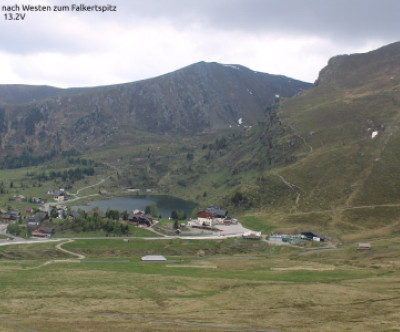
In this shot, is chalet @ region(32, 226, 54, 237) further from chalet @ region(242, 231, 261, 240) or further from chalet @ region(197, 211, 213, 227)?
chalet @ region(242, 231, 261, 240)

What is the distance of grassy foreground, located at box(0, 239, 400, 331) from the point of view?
36.6 m

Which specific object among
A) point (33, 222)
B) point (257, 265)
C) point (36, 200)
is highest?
point (36, 200)

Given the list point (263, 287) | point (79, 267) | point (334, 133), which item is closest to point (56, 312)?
point (263, 287)

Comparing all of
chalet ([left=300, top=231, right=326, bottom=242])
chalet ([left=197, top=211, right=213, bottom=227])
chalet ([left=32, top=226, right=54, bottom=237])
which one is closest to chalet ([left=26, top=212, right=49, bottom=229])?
chalet ([left=32, top=226, right=54, bottom=237])

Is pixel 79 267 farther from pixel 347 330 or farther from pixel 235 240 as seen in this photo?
pixel 347 330

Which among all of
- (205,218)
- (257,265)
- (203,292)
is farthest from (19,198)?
(203,292)

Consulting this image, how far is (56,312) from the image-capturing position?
40438 millimetres

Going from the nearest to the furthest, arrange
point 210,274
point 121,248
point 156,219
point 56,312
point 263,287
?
point 56,312, point 263,287, point 210,274, point 121,248, point 156,219

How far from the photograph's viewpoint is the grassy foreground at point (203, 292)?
1439 inches

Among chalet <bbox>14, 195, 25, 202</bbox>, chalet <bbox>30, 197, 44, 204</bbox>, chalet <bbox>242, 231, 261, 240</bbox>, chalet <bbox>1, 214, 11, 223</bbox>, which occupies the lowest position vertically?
chalet <bbox>242, 231, 261, 240</bbox>

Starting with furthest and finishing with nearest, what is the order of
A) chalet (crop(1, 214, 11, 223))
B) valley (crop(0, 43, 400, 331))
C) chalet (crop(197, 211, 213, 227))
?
chalet (crop(1, 214, 11, 223)) < chalet (crop(197, 211, 213, 227)) < valley (crop(0, 43, 400, 331))

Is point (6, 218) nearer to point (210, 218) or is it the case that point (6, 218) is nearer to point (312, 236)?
point (210, 218)

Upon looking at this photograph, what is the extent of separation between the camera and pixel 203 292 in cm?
5212

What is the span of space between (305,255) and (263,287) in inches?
1498
